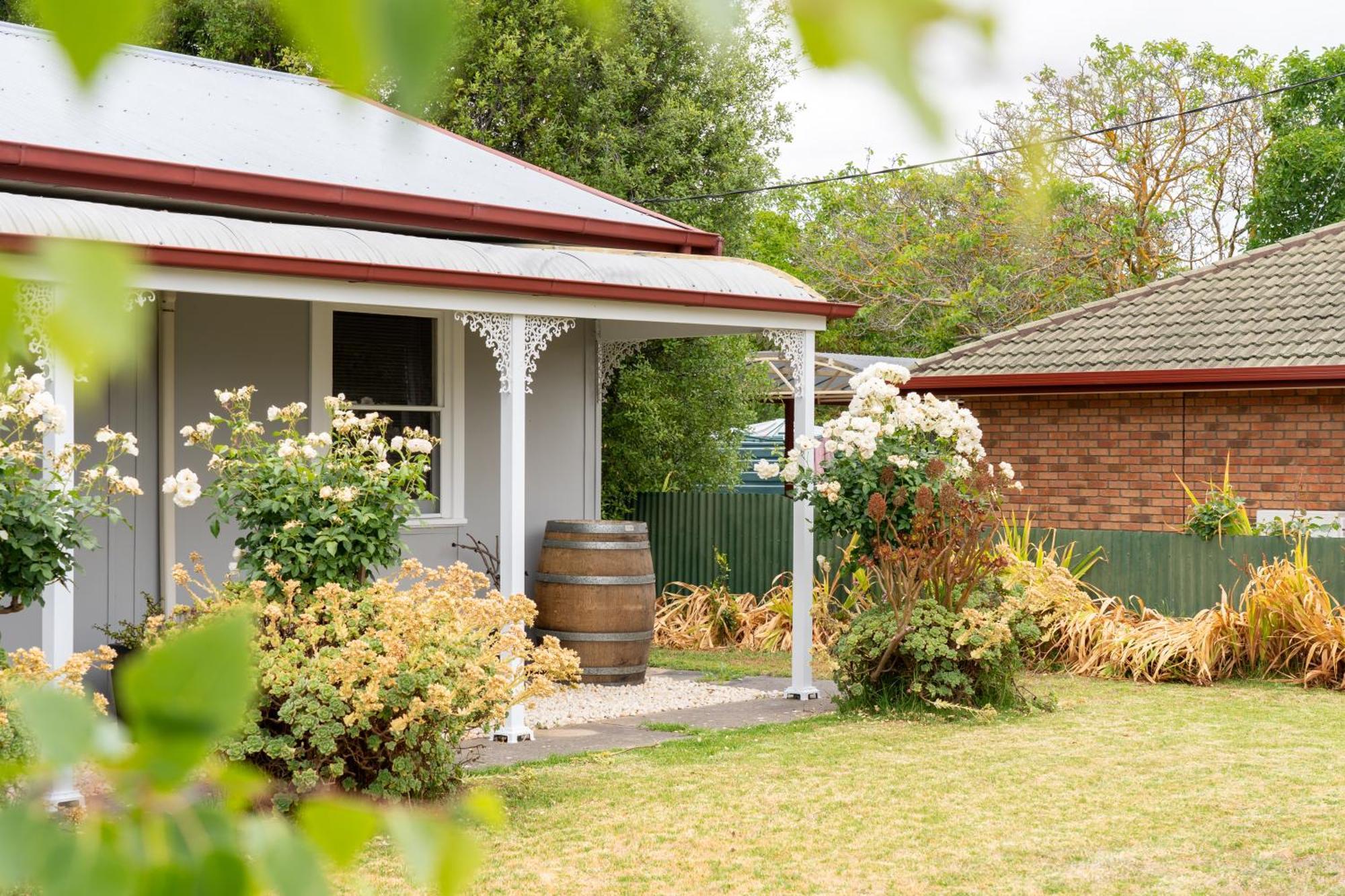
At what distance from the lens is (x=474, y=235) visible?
11688 mm

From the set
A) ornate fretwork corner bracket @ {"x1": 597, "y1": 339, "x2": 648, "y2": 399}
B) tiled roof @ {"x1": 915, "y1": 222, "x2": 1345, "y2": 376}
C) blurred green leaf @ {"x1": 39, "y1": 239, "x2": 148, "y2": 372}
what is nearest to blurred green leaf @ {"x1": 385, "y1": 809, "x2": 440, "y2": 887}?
blurred green leaf @ {"x1": 39, "y1": 239, "x2": 148, "y2": 372}

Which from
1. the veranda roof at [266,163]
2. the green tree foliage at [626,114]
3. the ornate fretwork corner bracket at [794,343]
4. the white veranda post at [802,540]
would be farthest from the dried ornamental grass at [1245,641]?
the green tree foliage at [626,114]

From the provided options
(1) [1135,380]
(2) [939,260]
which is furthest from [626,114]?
(2) [939,260]

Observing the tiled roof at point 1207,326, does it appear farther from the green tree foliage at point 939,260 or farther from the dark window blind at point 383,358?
the green tree foliage at point 939,260

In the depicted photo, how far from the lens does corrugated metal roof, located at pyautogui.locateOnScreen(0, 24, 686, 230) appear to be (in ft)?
32.6

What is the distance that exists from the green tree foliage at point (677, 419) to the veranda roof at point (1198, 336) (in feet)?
7.32

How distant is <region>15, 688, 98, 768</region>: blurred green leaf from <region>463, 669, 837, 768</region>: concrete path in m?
7.29

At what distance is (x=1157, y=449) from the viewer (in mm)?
14680

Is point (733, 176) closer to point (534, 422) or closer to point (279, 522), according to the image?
point (534, 422)

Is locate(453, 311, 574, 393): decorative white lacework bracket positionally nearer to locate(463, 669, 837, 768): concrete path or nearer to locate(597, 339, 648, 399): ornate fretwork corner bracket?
locate(463, 669, 837, 768): concrete path

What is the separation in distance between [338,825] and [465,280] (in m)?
8.69

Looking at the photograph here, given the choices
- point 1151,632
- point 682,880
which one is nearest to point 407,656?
point 682,880

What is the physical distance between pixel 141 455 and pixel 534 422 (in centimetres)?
344

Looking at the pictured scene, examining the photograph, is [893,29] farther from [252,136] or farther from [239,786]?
Answer: [252,136]
